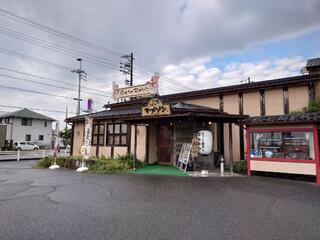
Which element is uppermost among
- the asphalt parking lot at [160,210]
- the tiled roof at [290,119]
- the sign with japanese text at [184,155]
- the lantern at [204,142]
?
the tiled roof at [290,119]

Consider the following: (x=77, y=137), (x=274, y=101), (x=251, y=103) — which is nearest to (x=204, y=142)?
(x=251, y=103)

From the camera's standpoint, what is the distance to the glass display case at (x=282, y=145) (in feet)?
28.5

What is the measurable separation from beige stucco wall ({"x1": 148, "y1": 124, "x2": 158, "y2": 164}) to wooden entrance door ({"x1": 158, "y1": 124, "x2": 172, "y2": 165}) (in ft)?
0.79

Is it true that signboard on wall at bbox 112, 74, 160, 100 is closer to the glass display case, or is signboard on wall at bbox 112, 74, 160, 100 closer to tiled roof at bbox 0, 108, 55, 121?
the glass display case

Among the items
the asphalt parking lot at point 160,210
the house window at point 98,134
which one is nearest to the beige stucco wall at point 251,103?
the asphalt parking lot at point 160,210

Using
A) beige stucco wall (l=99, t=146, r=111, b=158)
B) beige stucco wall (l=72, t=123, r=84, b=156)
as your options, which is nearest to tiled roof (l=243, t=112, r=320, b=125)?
beige stucco wall (l=99, t=146, r=111, b=158)

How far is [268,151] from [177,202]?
5.67 meters

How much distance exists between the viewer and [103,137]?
49.0ft

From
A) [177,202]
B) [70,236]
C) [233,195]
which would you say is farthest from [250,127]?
[70,236]

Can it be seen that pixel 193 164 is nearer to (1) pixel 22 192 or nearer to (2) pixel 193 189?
(2) pixel 193 189

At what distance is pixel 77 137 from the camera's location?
55.0 feet

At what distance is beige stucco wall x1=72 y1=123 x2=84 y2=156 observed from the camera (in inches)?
648

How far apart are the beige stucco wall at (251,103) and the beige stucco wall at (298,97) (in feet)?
5.05

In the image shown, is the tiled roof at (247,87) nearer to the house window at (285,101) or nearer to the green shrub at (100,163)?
the house window at (285,101)
